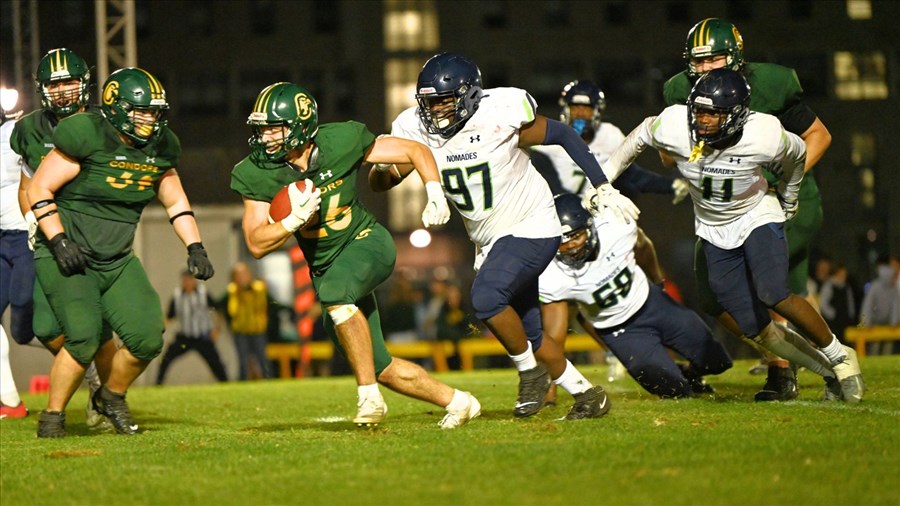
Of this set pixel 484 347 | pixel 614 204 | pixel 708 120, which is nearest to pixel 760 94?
pixel 708 120

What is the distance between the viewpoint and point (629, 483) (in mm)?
4465

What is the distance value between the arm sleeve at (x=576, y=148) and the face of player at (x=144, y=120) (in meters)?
2.03

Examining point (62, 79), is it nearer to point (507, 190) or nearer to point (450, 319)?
point (507, 190)

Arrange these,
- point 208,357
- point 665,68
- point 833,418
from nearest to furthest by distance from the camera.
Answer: point 833,418 → point 208,357 → point 665,68

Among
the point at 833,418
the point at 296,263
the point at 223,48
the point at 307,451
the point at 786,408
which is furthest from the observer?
the point at 223,48

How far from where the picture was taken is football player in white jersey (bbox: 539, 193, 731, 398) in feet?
24.6

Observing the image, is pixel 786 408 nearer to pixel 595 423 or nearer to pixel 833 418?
pixel 833 418

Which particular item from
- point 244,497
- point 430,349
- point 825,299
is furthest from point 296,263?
point 244,497

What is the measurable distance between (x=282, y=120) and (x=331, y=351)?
10.4 meters

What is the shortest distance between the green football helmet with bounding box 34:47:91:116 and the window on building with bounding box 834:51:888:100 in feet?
106

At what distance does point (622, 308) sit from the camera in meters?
7.77

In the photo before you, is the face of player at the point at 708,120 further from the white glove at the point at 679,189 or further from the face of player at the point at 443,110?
the white glove at the point at 679,189

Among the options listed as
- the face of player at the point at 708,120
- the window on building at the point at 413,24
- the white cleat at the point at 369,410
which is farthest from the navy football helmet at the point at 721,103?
the window on building at the point at 413,24

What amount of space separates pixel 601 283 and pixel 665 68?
33.5m
